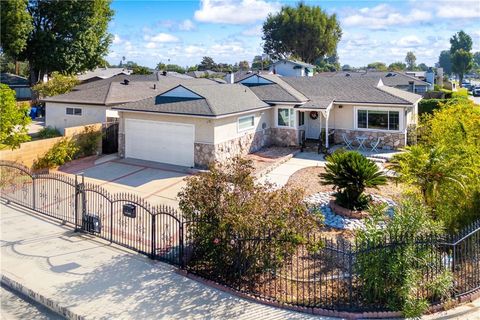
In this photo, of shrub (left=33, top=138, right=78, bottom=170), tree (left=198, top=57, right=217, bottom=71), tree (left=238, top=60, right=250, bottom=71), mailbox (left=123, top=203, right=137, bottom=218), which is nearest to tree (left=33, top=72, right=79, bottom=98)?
shrub (left=33, top=138, right=78, bottom=170)

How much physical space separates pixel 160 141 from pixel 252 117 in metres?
5.57

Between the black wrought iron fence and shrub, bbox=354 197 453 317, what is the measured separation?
173 inches

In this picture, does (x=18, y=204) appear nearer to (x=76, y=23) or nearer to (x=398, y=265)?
(x=398, y=265)

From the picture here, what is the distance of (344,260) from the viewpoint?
8.65 meters

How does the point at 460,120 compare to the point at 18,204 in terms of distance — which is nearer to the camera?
the point at 18,204

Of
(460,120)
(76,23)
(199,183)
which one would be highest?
(76,23)

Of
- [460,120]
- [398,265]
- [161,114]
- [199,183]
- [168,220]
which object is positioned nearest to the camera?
[398,265]

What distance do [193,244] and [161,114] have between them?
38.4 feet

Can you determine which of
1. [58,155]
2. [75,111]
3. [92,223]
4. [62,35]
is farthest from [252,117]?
[62,35]

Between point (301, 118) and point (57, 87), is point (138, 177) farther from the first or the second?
point (57, 87)

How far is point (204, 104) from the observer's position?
66.2ft

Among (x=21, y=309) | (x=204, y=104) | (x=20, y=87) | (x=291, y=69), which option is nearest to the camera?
(x=21, y=309)

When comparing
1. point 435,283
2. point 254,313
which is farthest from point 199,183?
point 435,283

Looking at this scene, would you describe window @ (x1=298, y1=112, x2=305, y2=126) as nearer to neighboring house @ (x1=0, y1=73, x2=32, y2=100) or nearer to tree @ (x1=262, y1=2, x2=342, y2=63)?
neighboring house @ (x1=0, y1=73, x2=32, y2=100)
